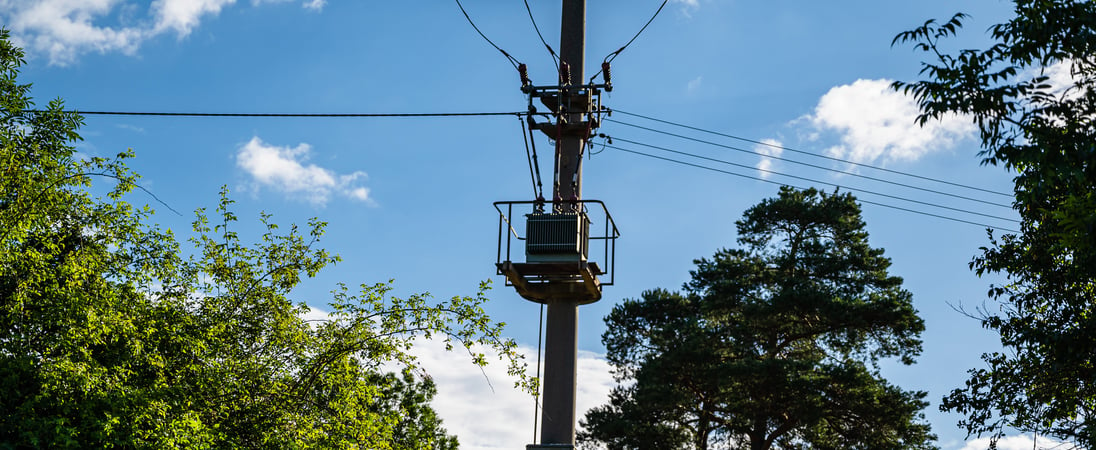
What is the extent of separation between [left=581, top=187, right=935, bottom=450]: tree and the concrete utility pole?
1427 cm

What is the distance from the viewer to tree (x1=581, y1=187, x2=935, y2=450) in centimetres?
2767

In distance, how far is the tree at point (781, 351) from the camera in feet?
90.8

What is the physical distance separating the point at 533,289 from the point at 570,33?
3.67 metres

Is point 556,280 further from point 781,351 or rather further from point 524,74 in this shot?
point 781,351

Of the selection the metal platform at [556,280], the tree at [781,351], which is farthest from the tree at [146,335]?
the tree at [781,351]

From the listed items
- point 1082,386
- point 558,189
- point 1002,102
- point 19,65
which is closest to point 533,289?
point 558,189

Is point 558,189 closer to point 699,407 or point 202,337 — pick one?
point 202,337

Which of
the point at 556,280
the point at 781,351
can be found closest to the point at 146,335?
the point at 556,280

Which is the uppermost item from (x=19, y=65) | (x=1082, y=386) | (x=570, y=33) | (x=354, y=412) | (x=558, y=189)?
(x=570, y=33)

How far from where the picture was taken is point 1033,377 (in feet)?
55.0

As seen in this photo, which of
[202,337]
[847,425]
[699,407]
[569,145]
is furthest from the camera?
[699,407]

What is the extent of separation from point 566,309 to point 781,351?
17.5 meters

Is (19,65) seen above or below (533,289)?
above

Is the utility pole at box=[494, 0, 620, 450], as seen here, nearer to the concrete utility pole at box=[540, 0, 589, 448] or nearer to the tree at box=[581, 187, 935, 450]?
the concrete utility pole at box=[540, 0, 589, 448]
